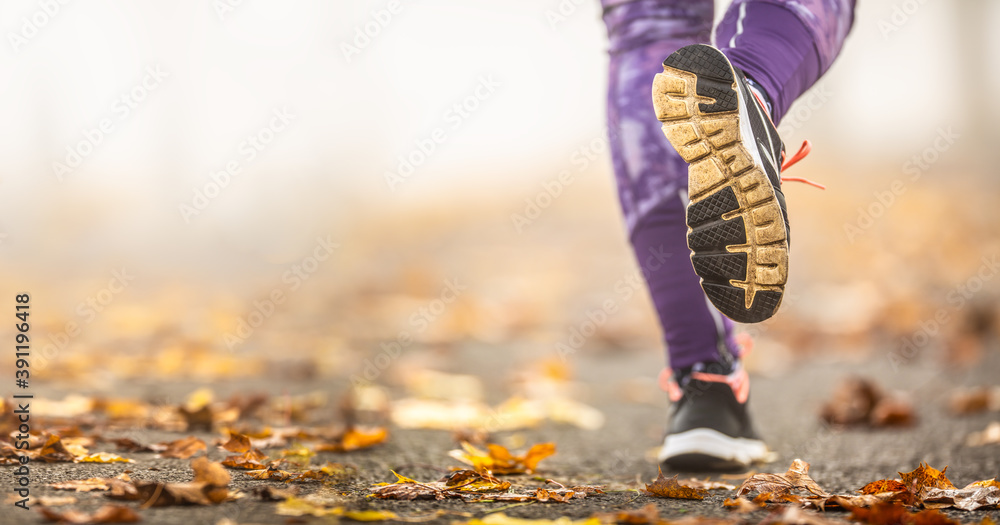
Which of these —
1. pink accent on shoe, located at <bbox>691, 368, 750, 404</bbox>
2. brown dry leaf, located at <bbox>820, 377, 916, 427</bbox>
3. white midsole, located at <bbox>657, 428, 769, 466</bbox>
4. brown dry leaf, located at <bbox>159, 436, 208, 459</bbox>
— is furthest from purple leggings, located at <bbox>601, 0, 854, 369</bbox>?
brown dry leaf, located at <bbox>159, 436, 208, 459</bbox>

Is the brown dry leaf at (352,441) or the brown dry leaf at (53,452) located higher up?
the brown dry leaf at (352,441)

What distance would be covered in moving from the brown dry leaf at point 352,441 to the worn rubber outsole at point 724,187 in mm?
853

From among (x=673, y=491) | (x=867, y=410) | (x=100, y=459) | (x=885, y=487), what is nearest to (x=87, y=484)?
(x=100, y=459)

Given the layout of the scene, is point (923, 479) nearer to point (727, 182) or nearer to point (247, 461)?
point (727, 182)

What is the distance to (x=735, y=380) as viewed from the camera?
165 centimetres

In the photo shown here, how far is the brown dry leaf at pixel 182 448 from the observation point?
1.46 meters

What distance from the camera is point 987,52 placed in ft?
37.0

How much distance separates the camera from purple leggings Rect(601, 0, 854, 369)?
147 centimetres

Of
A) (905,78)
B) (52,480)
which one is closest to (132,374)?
(52,480)

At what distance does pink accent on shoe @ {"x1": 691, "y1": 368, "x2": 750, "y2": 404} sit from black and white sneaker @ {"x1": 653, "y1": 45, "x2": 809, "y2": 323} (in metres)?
0.36

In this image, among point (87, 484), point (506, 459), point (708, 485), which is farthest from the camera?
point (506, 459)

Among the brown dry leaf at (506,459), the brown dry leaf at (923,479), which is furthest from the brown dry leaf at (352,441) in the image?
the brown dry leaf at (923,479)

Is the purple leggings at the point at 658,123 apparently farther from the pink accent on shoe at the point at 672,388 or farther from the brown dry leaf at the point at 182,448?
the brown dry leaf at the point at 182,448

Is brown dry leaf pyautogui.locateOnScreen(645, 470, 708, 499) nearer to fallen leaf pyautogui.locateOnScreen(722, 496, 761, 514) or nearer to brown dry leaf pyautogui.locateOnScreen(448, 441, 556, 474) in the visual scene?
fallen leaf pyautogui.locateOnScreen(722, 496, 761, 514)
